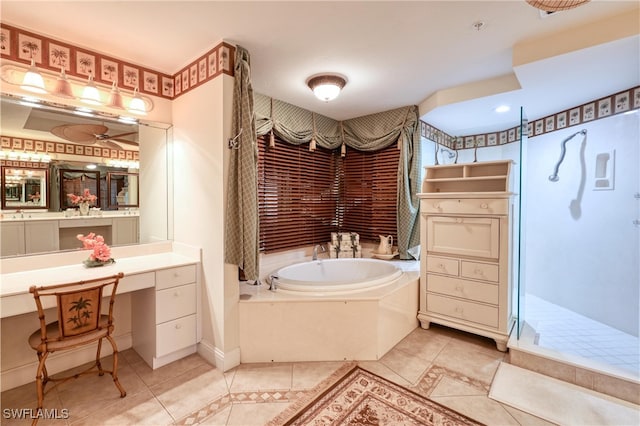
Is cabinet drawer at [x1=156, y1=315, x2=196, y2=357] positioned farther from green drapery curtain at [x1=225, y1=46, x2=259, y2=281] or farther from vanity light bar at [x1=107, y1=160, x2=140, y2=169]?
vanity light bar at [x1=107, y1=160, x2=140, y2=169]

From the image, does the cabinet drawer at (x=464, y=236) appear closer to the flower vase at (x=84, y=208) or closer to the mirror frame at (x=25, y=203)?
the flower vase at (x=84, y=208)

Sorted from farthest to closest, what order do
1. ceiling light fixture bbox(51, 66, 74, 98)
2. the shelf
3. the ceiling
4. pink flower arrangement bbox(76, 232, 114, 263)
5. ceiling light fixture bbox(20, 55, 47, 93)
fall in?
the shelf, pink flower arrangement bbox(76, 232, 114, 263), ceiling light fixture bbox(51, 66, 74, 98), ceiling light fixture bbox(20, 55, 47, 93), the ceiling

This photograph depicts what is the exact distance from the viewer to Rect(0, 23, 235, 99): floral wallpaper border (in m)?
1.91

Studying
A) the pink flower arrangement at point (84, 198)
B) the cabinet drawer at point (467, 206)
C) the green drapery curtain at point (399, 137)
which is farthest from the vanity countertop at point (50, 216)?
the cabinet drawer at point (467, 206)

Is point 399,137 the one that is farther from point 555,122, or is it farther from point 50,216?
point 50,216

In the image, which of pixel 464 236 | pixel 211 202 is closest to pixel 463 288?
pixel 464 236

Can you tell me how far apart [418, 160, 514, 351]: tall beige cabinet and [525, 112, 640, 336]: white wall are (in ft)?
2.54

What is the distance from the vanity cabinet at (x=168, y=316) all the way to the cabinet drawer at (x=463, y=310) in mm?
2165

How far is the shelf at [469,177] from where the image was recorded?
2609mm

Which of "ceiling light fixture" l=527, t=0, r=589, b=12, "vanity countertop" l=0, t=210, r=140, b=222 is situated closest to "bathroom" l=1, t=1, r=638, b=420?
"vanity countertop" l=0, t=210, r=140, b=222

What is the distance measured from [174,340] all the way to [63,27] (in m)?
2.30

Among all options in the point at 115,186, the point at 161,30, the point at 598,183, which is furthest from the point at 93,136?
the point at 598,183

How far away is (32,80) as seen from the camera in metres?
1.89

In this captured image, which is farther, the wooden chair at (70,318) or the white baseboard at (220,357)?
the white baseboard at (220,357)
